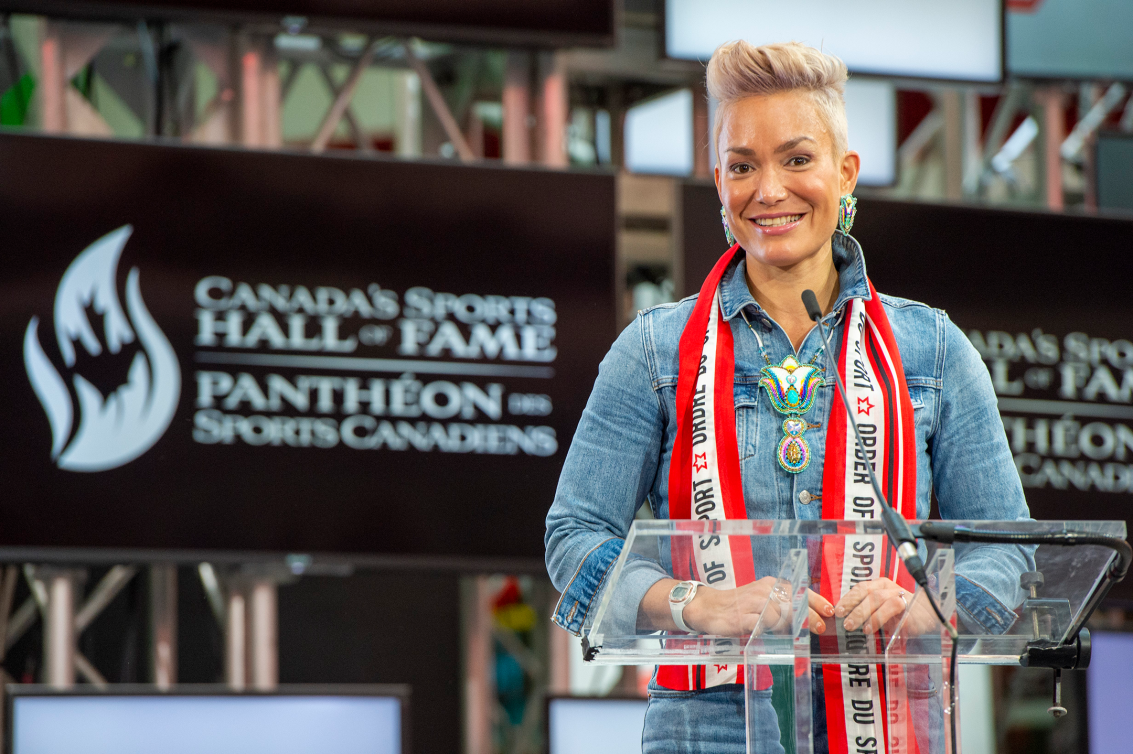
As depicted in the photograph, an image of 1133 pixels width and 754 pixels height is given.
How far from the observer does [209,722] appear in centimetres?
409

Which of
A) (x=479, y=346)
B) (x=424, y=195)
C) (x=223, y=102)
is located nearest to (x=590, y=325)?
(x=479, y=346)

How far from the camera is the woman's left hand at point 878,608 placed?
1.42 metres

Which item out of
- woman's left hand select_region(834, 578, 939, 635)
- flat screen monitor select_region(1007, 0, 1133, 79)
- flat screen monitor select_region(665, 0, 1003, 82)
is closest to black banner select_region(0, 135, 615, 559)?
flat screen monitor select_region(665, 0, 1003, 82)

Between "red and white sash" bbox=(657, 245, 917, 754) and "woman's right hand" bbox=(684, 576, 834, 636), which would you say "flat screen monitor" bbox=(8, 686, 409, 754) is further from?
"woman's right hand" bbox=(684, 576, 834, 636)

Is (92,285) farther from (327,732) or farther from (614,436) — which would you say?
(614,436)

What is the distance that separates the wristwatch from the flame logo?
9.92 ft

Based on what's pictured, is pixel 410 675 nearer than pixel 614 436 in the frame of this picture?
No

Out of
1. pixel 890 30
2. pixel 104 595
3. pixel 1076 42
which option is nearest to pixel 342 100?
pixel 104 595

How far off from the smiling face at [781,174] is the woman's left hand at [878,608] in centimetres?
51

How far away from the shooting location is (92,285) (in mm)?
4246

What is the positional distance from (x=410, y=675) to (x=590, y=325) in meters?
3.33

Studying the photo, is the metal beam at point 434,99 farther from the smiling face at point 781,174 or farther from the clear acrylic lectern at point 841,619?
the clear acrylic lectern at point 841,619

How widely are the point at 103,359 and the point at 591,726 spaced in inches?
69.5

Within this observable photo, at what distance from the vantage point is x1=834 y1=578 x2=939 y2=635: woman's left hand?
1.42 metres
